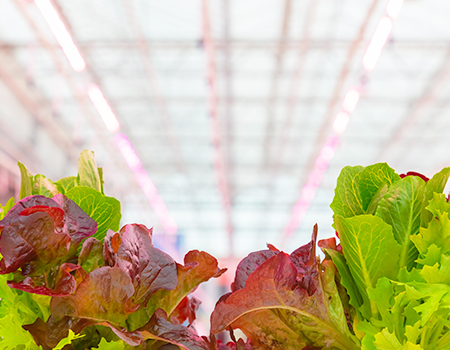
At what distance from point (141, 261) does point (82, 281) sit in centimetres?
6

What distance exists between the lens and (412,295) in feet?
1.33

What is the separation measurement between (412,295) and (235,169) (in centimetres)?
1344

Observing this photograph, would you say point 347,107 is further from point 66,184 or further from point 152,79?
point 66,184

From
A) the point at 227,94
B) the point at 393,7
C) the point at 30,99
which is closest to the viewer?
the point at 393,7

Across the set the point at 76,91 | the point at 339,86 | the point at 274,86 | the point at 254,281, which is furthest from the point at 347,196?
the point at 274,86

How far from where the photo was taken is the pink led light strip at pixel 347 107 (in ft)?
14.4

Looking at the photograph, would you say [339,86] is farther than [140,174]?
No

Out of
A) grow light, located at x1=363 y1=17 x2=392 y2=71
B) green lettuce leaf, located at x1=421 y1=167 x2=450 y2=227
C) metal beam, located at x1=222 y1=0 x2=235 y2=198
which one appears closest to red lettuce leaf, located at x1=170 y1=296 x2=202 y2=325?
green lettuce leaf, located at x1=421 y1=167 x2=450 y2=227

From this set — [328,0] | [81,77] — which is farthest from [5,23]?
[328,0]

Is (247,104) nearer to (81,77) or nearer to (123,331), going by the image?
(81,77)

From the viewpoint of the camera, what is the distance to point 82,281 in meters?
0.42

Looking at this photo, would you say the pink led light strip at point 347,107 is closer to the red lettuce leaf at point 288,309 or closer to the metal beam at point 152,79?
the metal beam at point 152,79

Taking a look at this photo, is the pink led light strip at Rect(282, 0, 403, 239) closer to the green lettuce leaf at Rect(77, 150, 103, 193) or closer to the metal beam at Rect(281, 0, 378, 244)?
the metal beam at Rect(281, 0, 378, 244)

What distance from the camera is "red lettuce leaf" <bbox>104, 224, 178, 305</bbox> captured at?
0.45m
